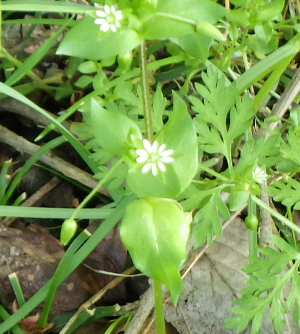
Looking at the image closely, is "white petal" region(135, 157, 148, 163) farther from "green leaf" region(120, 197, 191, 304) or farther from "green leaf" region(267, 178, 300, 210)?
"green leaf" region(267, 178, 300, 210)

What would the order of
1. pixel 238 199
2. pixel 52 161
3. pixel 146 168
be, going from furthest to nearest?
1. pixel 52 161
2. pixel 238 199
3. pixel 146 168

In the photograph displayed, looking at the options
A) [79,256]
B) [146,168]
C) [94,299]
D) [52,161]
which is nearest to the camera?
[146,168]

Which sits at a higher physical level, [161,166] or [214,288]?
[161,166]

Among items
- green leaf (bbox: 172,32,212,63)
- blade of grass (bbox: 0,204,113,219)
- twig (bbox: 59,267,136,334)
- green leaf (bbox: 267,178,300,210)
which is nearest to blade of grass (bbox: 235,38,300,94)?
green leaf (bbox: 172,32,212,63)

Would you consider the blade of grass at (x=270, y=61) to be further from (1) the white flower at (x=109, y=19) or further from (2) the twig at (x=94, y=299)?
(2) the twig at (x=94, y=299)

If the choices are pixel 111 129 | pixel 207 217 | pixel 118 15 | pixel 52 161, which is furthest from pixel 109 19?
pixel 52 161

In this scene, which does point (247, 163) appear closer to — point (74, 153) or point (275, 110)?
point (275, 110)

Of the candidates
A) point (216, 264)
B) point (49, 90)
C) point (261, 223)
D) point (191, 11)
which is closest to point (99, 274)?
point (216, 264)

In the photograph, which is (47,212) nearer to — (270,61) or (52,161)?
(52,161)

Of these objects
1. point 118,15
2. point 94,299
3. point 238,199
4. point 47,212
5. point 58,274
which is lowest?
point 94,299
